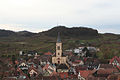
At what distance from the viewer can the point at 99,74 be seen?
4428cm

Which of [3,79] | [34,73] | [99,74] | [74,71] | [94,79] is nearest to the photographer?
[94,79]

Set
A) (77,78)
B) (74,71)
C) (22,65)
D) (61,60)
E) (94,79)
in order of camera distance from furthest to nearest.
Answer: (61,60), (22,65), (74,71), (77,78), (94,79)

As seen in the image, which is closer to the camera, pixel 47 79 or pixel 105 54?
pixel 47 79

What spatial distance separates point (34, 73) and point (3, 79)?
42.7ft

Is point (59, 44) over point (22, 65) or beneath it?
over

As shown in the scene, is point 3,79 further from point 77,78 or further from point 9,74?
point 77,78

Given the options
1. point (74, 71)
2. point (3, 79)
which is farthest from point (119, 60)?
point (3, 79)

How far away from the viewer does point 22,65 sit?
6606cm

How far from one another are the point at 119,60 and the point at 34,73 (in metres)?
33.6

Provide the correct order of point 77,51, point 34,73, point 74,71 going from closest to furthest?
point 34,73
point 74,71
point 77,51

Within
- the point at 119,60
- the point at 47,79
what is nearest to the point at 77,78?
the point at 47,79

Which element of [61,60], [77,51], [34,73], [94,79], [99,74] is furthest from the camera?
[77,51]

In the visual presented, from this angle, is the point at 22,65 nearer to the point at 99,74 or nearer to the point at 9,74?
the point at 9,74

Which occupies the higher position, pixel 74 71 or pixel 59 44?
pixel 59 44
